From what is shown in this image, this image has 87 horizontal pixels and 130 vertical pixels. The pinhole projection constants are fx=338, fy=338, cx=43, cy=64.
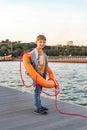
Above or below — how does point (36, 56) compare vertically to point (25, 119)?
above

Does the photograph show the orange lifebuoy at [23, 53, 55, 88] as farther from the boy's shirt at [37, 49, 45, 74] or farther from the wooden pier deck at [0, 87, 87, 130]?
the wooden pier deck at [0, 87, 87, 130]

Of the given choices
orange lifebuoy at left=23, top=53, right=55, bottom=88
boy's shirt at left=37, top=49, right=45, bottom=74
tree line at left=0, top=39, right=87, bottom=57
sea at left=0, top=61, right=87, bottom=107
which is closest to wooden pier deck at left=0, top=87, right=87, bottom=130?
orange lifebuoy at left=23, top=53, right=55, bottom=88

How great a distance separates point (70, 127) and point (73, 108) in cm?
132

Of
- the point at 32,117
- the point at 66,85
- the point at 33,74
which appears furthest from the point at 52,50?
the point at 32,117

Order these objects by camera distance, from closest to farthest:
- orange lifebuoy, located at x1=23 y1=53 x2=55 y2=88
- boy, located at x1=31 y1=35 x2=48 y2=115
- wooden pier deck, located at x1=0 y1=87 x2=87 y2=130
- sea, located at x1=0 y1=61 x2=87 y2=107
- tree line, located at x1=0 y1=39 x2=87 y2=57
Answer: wooden pier deck, located at x1=0 y1=87 x2=87 y2=130
orange lifebuoy, located at x1=23 y1=53 x2=55 y2=88
boy, located at x1=31 y1=35 x2=48 y2=115
sea, located at x1=0 y1=61 x2=87 y2=107
tree line, located at x1=0 y1=39 x2=87 y2=57

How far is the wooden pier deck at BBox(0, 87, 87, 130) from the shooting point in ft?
17.1

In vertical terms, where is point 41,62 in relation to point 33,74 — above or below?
above

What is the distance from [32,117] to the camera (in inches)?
229

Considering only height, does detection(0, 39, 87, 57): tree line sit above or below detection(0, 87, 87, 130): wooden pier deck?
below

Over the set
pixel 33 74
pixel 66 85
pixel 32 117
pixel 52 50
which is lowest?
pixel 52 50

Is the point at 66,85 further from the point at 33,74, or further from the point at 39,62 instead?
the point at 33,74

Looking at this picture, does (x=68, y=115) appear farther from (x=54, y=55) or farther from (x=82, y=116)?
(x=54, y=55)

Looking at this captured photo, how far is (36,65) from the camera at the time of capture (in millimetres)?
6090

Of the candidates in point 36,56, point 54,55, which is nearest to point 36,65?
point 36,56
